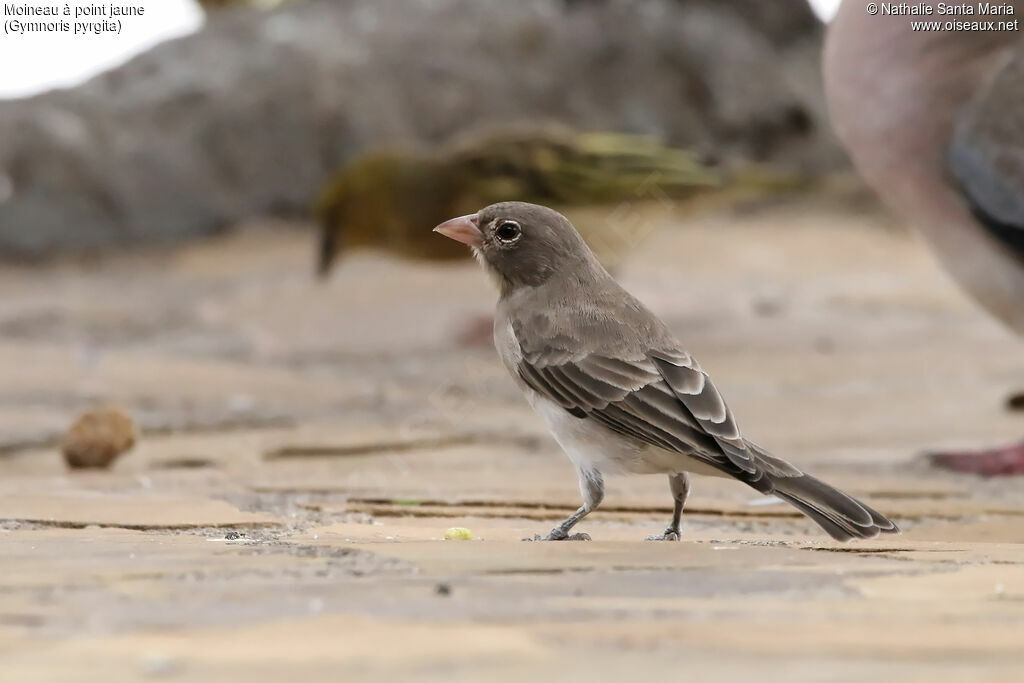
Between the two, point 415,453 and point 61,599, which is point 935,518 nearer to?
point 415,453

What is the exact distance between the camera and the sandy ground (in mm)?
1558

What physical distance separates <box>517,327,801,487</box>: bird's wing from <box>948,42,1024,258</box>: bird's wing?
5.52 ft

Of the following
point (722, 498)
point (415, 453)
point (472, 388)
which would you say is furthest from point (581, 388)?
point (472, 388)

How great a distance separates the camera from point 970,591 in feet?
6.27

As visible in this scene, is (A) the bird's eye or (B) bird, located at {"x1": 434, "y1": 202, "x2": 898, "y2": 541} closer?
(B) bird, located at {"x1": 434, "y1": 202, "x2": 898, "y2": 541}

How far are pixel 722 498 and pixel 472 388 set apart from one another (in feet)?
9.54

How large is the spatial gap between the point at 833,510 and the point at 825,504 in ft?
0.08

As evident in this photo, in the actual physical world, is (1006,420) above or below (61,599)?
above

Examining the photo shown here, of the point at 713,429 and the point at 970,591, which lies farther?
the point at 713,429

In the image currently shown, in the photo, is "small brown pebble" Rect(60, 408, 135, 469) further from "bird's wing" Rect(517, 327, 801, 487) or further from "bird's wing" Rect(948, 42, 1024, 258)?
"bird's wing" Rect(948, 42, 1024, 258)

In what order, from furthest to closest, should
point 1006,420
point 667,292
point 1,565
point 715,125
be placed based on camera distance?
point 715,125, point 667,292, point 1006,420, point 1,565

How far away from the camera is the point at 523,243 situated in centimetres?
320

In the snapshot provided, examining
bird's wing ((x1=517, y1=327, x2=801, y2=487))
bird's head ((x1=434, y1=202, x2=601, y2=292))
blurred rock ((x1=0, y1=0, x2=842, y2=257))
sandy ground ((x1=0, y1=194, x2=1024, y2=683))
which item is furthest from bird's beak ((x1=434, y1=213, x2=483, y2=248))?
blurred rock ((x1=0, y1=0, x2=842, y2=257))

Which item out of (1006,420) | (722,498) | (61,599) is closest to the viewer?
(61,599)
